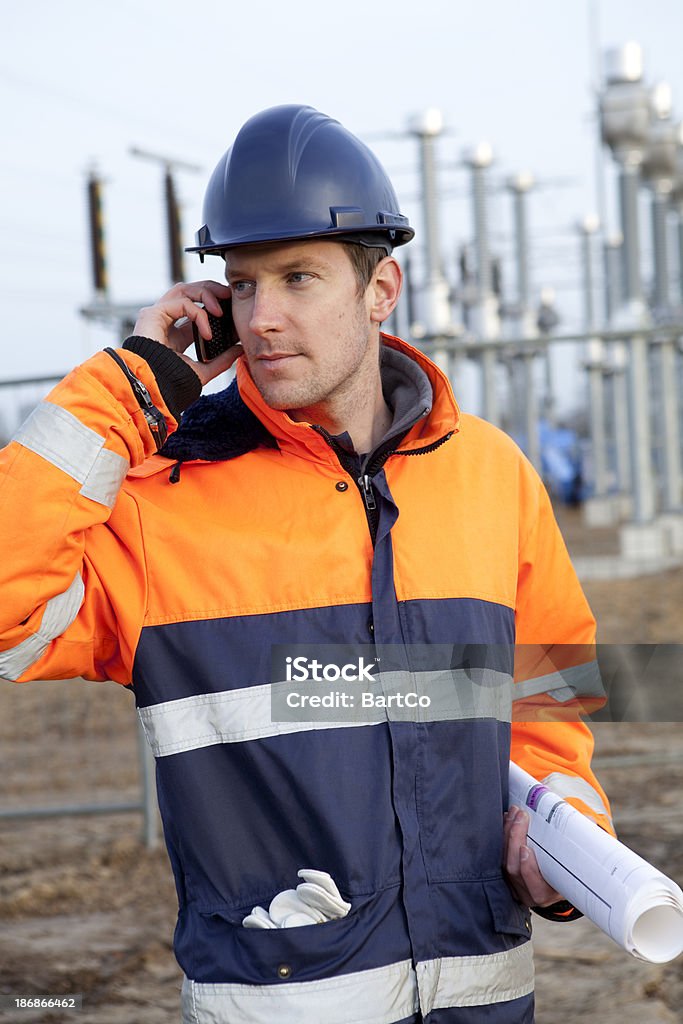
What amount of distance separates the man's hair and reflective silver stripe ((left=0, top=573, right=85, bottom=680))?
867mm

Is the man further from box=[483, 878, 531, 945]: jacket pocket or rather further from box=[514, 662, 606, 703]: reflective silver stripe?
box=[514, 662, 606, 703]: reflective silver stripe

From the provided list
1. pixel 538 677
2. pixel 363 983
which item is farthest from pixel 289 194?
pixel 363 983

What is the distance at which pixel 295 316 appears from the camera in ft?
8.24

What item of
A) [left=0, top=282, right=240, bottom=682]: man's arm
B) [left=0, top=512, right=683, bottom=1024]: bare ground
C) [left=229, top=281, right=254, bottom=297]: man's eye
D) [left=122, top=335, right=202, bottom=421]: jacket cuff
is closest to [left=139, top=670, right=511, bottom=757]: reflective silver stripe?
[left=0, top=282, right=240, bottom=682]: man's arm

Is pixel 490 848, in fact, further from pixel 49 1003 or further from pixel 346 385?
pixel 49 1003

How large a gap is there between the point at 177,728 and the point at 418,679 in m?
0.47

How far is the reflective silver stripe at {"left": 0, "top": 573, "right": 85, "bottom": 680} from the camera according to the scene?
2.31 meters

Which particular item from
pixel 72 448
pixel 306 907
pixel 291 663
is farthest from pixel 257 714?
pixel 72 448

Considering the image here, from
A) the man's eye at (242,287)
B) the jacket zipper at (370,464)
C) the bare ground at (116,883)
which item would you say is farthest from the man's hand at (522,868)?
the bare ground at (116,883)

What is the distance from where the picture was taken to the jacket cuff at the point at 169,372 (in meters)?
2.46

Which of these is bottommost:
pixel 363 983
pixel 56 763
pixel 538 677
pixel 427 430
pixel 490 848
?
pixel 56 763

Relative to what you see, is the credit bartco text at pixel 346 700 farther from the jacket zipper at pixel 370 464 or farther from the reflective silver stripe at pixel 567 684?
the reflective silver stripe at pixel 567 684

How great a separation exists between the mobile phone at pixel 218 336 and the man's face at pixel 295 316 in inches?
2.2

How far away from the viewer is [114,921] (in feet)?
17.5
